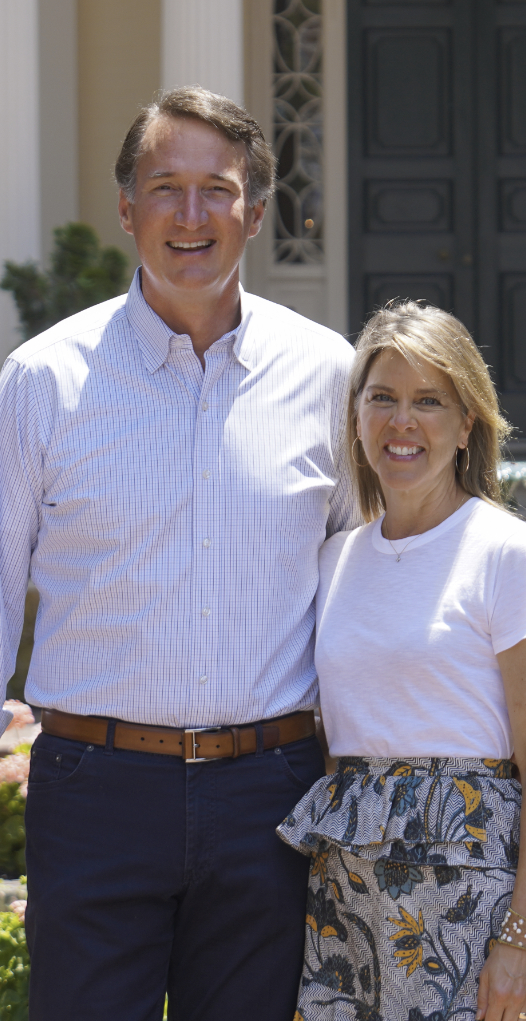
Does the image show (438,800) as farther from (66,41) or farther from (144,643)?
(66,41)

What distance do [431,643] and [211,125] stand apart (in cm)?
115

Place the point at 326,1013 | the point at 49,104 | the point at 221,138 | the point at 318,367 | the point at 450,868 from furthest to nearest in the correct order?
1. the point at 49,104
2. the point at 318,367
3. the point at 221,138
4. the point at 326,1013
5. the point at 450,868

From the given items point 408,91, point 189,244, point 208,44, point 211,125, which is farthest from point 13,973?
point 408,91

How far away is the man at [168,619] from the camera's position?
2127mm

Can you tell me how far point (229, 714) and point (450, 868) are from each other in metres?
0.51

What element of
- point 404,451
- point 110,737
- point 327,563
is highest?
point 404,451

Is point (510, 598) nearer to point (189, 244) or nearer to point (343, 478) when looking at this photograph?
point (343, 478)

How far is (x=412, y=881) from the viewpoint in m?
1.98

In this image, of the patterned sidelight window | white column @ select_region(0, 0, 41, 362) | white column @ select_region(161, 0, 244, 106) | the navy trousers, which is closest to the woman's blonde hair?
the navy trousers

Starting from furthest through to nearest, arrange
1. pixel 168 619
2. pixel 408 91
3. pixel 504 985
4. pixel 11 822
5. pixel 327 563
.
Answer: pixel 408 91, pixel 11 822, pixel 327 563, pixel 168 619, pixel 504 985

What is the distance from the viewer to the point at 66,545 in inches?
87.4

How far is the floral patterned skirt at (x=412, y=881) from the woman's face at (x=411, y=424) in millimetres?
564

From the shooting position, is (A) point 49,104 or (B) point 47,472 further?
(A) point 49,104

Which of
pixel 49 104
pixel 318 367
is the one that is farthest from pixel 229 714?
pixel 49 104
